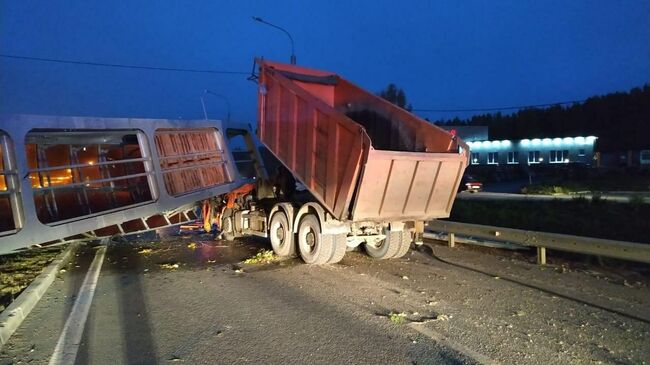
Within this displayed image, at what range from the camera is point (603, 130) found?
64.0 meters

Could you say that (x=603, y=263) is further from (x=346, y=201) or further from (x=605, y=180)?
(x=605, y=180)

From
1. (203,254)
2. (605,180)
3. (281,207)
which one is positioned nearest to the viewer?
(281,207)

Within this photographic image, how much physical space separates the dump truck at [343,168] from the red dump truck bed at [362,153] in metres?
0.02

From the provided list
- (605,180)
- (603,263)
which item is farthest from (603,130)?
(603,263)

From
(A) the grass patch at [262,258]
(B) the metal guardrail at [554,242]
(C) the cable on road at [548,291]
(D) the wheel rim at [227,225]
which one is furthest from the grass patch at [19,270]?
(B) the metal guardrail at [554,242]

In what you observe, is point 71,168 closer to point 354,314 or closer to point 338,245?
point 338,245

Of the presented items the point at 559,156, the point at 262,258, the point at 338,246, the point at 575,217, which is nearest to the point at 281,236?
the point at 262,258

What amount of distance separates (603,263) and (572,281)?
6.69 feet

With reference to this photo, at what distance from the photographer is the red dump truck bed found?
854 cm

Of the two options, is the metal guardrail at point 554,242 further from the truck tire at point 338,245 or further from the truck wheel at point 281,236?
the truck wheel at point 281,236

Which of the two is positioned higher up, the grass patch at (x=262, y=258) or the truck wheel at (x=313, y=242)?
the truck wheel at (x=313, y=242)

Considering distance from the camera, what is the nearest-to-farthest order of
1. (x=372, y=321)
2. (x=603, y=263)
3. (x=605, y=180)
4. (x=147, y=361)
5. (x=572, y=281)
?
1. (x=147, y=361)
2. (x=372, y=321)
3. (x=572, y=281)
4. (x=603, y=263)
5. (x=605, y=180)

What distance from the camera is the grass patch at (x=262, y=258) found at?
1056 cm

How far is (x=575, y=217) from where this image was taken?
15750mm
